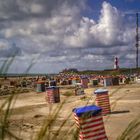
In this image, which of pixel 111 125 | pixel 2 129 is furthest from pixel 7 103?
pixel 111 125

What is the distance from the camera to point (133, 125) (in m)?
2.41

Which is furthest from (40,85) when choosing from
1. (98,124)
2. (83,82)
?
(98,124)

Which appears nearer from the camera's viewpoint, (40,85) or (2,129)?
(2,129)

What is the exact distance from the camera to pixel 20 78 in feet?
8.82

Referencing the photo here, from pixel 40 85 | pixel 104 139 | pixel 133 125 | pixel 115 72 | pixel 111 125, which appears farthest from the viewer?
pixel 40 85

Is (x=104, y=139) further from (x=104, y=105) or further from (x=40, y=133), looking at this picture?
(x=104, y=105)

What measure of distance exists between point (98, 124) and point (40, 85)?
5006cm

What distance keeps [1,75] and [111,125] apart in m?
17.1

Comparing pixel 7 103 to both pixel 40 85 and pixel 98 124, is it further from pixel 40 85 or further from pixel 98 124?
pixel 40 85

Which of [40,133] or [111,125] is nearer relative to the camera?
[40,133]

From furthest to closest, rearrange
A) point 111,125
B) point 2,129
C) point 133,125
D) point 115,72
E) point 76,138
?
point 111,125 < point 115,72 < point 76,138 < point 133,125 < point 2,129

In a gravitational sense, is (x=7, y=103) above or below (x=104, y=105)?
above

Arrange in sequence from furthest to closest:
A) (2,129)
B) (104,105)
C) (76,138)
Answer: (104,105)
(76,138)
(2,129)

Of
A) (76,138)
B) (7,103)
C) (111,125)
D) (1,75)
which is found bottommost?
(111,125)
